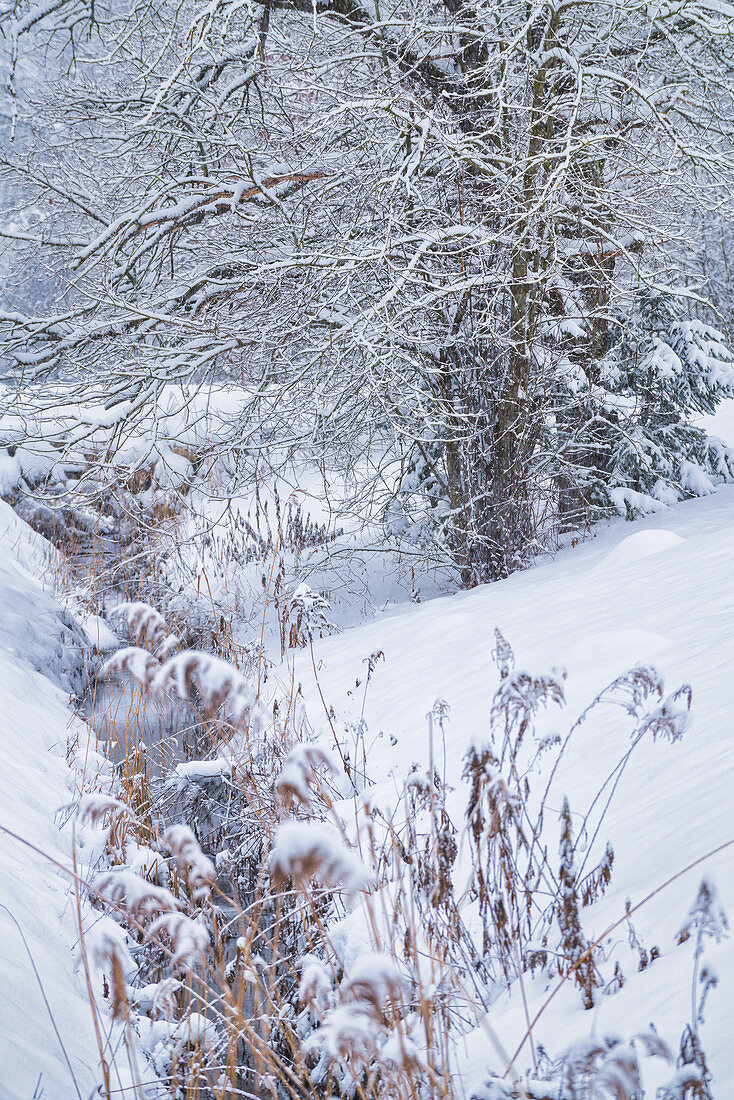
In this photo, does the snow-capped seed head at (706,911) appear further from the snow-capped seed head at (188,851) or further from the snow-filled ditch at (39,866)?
the snow-filled ditch at (39,866)

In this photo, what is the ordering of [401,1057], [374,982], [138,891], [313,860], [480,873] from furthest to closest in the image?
[480,873], [138,891], [401,1057], [374,982], [313,860]

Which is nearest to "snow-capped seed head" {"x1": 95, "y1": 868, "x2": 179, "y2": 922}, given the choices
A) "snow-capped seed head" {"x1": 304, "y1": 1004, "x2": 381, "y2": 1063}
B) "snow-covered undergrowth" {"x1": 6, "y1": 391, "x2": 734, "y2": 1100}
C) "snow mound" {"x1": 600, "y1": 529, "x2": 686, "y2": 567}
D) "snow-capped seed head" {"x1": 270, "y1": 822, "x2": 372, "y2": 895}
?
"snow-covered undergrowth" {"x1": 6, "y1": 391, "x2": 734, "y2": 1100}

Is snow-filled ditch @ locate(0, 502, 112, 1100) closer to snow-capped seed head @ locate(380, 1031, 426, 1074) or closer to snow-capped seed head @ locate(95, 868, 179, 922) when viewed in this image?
snow-capped seed head @ locate(95, 868, 179, 922)

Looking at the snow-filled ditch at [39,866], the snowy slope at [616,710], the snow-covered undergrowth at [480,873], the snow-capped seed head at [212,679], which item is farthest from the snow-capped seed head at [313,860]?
the snowy slope at [616,710]

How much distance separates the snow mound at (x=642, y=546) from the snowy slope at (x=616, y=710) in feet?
0.04

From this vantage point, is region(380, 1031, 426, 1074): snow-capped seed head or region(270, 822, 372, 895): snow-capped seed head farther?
region(380, 1031, 426, 1074): snow-capped seed head

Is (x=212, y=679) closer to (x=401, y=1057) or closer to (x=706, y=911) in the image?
(x=401, y=1057)

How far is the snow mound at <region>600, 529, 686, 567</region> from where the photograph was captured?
434 cm

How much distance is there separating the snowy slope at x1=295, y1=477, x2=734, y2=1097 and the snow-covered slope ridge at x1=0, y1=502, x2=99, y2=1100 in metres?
0.78

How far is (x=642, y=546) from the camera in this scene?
4.43 metres

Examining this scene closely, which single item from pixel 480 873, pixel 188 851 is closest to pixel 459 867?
pixel 480 873

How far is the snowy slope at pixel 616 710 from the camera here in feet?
4.30

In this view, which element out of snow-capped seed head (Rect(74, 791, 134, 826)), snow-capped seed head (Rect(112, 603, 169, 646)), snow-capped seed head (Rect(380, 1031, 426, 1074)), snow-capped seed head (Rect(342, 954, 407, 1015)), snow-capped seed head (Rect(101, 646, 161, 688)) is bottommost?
snow-capped seed head (Rect(380, 1031, 426, 1074))

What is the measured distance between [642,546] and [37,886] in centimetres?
355
